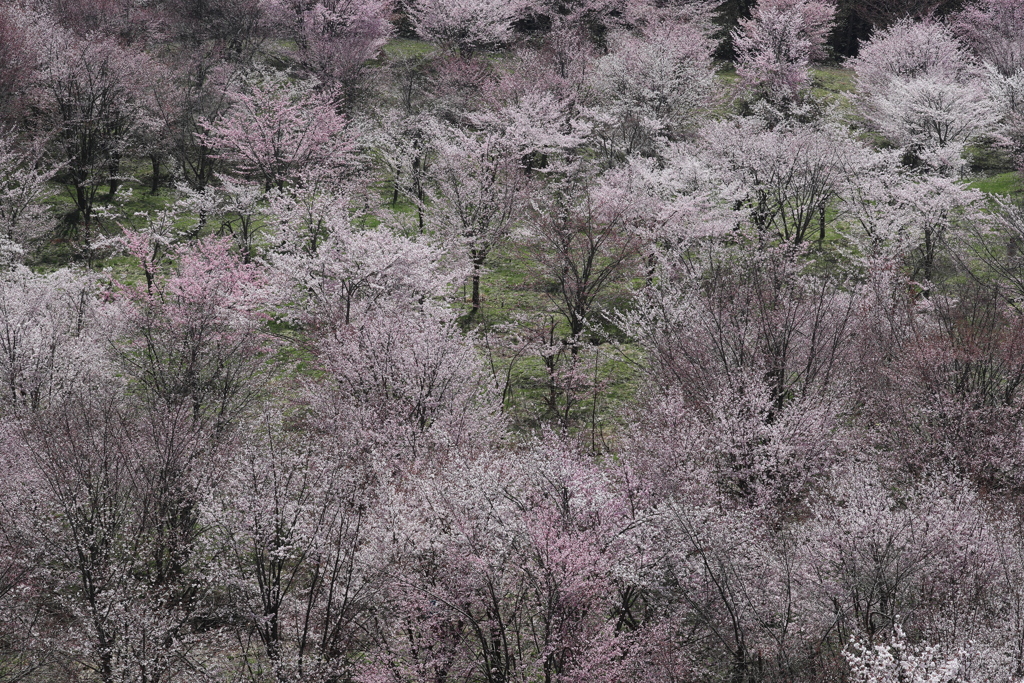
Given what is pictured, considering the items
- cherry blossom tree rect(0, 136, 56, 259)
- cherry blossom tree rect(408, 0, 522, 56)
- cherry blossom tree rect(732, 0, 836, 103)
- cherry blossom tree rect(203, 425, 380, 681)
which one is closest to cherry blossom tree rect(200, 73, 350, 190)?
cherry blossom tree rect(0, 136, 56, 259)

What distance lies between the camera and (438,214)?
37.3 metres

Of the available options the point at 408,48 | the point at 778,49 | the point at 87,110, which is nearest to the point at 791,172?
the point at 778,49

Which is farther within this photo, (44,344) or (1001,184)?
(1001,184)

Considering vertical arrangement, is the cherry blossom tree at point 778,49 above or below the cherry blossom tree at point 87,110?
above

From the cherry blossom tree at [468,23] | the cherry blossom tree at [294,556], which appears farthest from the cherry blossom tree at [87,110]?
the cherry blossom tree at [294,556]

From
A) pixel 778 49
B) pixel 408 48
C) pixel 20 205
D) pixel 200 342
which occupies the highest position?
pixel 778 49

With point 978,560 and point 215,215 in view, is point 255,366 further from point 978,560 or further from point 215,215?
point 978,560

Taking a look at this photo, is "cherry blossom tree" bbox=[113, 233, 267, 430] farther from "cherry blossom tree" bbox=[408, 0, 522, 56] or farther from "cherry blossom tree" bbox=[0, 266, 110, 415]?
"cherry blossom tree" bbox=[408, 0, 522, 56]

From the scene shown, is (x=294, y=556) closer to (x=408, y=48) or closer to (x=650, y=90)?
(x=650, y=90)

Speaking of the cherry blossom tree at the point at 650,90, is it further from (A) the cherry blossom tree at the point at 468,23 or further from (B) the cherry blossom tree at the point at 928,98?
(A) the cherry blossom tree at the point at 468,23

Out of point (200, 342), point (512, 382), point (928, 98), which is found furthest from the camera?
point (928, 98)

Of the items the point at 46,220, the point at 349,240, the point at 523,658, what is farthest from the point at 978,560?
the point at 46,220

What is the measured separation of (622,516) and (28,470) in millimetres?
14712

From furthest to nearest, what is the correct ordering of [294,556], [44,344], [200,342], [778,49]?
[778,49], [44,344], [200,342], [294,556]
